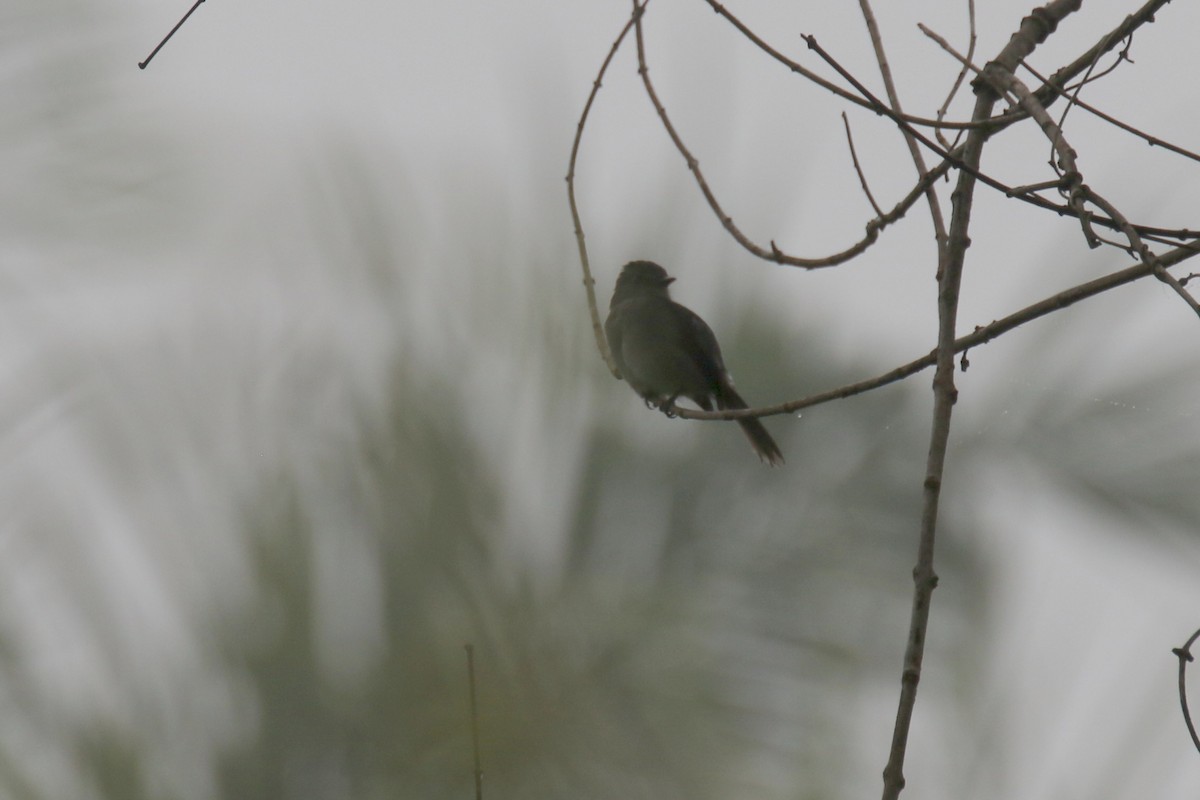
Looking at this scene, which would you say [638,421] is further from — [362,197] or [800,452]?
[362,197]

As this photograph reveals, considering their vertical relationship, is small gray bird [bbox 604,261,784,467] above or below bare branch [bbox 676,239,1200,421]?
above

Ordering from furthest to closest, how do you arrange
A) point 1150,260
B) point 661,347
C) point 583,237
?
point 661,347 → point 583,237 → point 1150,260

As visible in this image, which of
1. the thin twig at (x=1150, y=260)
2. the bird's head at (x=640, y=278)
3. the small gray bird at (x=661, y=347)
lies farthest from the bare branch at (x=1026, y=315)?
the small gray bird at (x=661, y=347)

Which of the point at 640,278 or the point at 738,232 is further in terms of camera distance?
the point at 640,278

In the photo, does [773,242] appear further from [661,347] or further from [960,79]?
[661,347]

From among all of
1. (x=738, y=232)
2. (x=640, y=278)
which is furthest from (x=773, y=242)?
(x=640, y=278)

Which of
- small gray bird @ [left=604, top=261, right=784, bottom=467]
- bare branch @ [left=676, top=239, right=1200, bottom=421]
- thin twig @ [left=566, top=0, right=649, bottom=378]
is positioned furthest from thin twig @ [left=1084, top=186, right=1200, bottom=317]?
small gray bird @ [left=604, top=261, right=784, bottom=467]

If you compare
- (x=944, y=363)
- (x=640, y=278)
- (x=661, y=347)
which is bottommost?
(x=944, y=363)

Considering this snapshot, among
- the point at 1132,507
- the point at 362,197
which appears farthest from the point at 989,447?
the point at 362,197

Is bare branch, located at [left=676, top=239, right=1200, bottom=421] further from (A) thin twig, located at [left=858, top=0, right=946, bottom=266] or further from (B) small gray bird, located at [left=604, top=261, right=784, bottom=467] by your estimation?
(B) small gray bird, located at [left=604, top=261, right=784, bottom=467]

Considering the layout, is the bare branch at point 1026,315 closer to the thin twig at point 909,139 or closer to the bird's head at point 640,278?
the thin twig at point 909,139

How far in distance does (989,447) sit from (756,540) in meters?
0.54

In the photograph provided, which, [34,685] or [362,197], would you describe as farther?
[362,197]

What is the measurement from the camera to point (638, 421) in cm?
313
